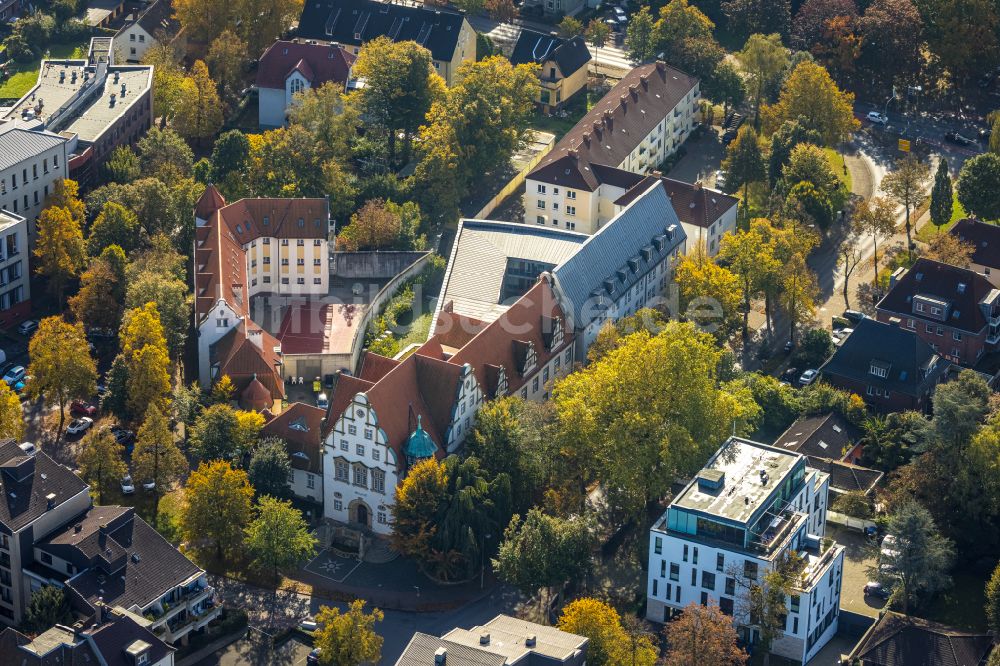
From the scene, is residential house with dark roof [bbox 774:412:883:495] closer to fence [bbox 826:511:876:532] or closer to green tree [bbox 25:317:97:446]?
Answer: fence [bbox 826:511:876:532]

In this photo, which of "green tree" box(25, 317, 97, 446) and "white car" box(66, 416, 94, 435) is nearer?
A: "green tree" box(25, 317, 97, 446)

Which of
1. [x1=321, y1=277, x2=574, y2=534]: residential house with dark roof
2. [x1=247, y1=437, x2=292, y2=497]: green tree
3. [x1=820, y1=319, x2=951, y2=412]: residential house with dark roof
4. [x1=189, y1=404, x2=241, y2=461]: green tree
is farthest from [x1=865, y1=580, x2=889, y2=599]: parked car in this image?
[x1=189, y1=404, x2=241, y2=461]: green tree

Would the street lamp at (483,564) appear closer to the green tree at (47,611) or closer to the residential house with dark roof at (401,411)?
the residential house with dark roof at (401,411)

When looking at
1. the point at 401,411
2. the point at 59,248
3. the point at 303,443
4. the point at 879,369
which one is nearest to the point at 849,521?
the point at 879,369

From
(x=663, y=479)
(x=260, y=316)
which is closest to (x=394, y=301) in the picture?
(x=260, y=316)

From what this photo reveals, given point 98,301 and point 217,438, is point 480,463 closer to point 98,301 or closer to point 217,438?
point 217,438

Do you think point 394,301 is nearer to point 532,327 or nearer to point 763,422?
point 532,327
